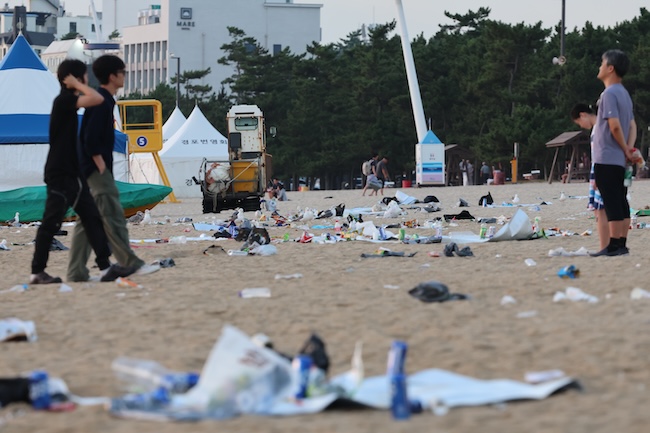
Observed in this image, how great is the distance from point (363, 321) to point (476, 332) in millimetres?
736

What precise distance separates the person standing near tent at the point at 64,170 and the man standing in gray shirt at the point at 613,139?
388 cm

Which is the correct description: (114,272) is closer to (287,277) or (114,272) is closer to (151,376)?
(287,277)

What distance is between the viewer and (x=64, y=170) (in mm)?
8641

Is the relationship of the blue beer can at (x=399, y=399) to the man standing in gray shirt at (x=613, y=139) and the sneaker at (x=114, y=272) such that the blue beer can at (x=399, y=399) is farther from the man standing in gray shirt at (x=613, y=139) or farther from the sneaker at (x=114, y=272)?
the man standing in gray shirt at (x=613, y=139)

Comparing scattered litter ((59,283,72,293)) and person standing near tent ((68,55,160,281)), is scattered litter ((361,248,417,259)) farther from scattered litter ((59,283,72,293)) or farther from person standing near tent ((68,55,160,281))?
scattered litter ((59,283,72,293))

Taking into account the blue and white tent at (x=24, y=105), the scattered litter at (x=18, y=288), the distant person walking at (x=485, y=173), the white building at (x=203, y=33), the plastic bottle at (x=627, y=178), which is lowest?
the distant person walking at (x=485, y=173)

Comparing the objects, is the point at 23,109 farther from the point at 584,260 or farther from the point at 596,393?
the point at 596,393

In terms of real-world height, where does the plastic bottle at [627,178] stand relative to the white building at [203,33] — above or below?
below

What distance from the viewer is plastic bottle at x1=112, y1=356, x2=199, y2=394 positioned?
175 inches

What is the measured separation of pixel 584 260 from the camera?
9.49m

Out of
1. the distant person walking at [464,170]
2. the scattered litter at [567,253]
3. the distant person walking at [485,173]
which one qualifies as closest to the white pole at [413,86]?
the distant person walking at [464,170]

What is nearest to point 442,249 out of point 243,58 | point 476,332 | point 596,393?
point 476,332

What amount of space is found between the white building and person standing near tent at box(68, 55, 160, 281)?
117 meters

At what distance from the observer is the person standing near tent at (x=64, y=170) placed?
8570 mm
